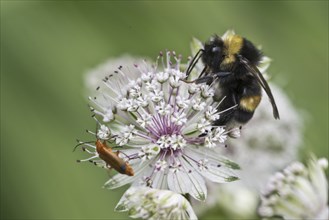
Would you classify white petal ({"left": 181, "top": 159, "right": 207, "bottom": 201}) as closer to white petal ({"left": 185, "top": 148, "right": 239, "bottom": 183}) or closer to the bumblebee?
white petal ({"left": 185, "top": 148, "right": 239, "bottom": 183})

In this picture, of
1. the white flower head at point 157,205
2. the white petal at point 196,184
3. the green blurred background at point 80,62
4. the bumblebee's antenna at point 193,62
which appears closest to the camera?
the white flower head at point 157,205

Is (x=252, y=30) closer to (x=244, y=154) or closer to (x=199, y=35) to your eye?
(x=199, y=35)

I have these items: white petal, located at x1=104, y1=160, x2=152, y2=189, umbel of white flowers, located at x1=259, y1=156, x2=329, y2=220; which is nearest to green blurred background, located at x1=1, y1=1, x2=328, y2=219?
umbel of white flowers, located at x1=259, y1=156, x2=329, y2=220

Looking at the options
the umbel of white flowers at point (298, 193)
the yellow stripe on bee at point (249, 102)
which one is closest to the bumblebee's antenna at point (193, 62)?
the yellow stripe on bee at point (249, 102)

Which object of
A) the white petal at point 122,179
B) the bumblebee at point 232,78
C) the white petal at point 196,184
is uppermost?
the bumblebee at point 232,78

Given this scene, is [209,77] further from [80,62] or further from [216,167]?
[80,62]

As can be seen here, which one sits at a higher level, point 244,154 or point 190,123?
point 190,123

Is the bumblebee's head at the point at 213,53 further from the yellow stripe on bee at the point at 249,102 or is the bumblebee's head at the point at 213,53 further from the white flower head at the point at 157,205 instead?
the white flower head at the point at 157,205

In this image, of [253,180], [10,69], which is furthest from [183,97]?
[10,69]

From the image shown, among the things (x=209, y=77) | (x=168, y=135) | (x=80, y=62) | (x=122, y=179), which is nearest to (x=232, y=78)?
(x=209, y=77)
